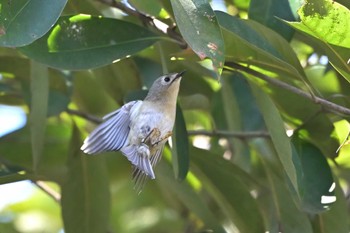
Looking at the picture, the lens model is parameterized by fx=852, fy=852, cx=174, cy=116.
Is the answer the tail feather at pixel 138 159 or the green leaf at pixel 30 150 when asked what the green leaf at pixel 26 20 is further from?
the green leaf at pixel 30 150

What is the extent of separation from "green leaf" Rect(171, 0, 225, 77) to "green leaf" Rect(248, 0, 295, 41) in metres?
0.61

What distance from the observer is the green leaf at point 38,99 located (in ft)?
8.82

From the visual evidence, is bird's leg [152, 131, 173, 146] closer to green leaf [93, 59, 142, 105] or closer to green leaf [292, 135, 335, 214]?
green leaf [292, 135, 335, 214]

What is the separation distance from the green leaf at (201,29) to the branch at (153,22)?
1.44 ft

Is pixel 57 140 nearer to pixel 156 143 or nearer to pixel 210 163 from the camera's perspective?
pixel 210 163

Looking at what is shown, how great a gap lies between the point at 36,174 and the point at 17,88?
25.4 inches

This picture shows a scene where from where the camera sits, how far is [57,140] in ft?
11.6

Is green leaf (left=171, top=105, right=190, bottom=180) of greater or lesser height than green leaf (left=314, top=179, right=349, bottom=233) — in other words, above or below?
above

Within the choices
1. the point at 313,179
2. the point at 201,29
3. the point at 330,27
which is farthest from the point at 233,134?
the point at 201,29

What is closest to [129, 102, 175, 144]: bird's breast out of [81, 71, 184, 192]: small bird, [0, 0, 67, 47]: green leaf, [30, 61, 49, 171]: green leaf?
[81, 71, 184, 192]: small bird

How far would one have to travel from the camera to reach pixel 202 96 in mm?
3334

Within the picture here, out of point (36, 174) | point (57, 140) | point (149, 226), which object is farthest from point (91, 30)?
point (149, 226)

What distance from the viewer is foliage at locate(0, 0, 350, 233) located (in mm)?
2346

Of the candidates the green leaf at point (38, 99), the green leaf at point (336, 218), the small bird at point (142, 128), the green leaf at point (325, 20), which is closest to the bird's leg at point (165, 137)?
the small bird at point (142, 128)
